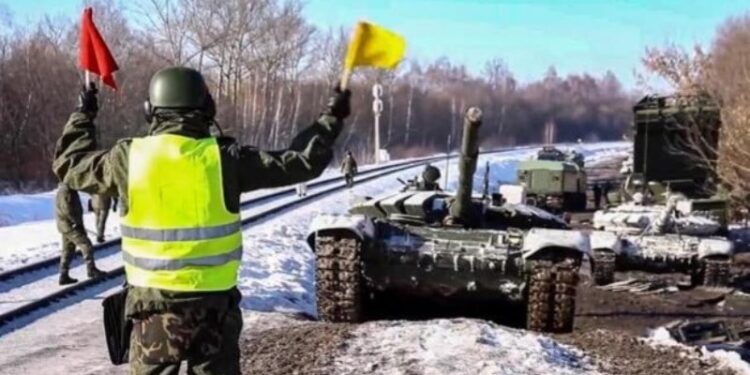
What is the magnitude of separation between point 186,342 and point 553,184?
2342cm

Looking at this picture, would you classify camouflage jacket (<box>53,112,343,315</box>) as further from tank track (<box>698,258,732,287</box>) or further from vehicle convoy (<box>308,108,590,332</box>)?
tank track (<box>698,258,732,287</box>)

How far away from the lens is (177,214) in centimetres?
368

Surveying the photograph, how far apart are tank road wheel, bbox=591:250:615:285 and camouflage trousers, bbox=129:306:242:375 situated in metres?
Result: 10.2

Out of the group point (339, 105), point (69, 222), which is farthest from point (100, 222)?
point (339, 105)

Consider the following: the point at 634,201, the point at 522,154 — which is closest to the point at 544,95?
the point at 522,154

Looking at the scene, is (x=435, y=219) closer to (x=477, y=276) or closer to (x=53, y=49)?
(x=477, y=276)

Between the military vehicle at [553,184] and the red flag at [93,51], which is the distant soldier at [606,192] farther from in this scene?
the red flag at [93,51]

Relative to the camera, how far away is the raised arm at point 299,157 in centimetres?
371

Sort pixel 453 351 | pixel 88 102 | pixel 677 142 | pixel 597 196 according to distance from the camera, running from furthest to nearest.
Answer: pixel 597 196
pixel 677 142
pixel 453 351
pixel 88 102

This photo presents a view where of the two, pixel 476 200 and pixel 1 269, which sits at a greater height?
pixel 476 200

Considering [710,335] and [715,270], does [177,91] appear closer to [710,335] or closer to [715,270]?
[710,335]

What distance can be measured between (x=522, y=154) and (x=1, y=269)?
48.6m

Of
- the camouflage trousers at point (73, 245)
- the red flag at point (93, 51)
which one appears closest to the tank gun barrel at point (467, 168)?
the camouflage trousers at point (73, 245)

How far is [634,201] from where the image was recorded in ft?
63.0
